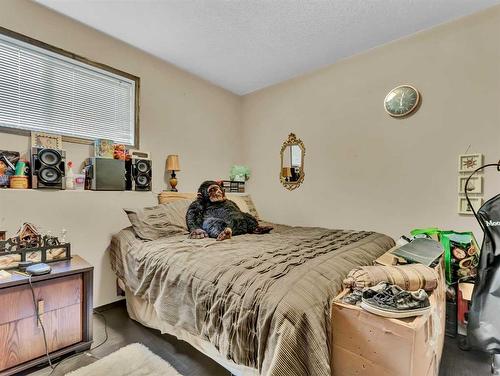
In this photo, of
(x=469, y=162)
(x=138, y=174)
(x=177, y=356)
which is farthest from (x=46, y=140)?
(x=469, y=162)

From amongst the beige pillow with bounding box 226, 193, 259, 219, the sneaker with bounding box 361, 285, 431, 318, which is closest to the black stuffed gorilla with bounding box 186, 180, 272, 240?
the beige pillow with bounding box 226, 193, 259, 219

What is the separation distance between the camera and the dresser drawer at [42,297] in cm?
140

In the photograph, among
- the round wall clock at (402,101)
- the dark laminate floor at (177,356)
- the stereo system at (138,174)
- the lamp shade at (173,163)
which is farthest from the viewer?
the lamp shade at (173,163)

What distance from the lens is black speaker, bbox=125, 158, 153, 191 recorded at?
2.56 m

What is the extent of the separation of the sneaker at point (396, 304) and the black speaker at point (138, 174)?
91.2 inches

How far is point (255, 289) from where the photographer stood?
1.14m

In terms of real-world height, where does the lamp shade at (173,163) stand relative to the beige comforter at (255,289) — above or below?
above

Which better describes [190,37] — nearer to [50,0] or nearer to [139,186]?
[50,0]

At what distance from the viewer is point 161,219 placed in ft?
7.67

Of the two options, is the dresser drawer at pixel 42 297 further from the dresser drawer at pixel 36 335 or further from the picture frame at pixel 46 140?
the picture frame at pixel 46 140

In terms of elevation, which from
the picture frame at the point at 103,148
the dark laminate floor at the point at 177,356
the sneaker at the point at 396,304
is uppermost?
the picture frame at the point at 103,148

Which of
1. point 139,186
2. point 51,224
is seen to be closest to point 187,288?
point 51,224

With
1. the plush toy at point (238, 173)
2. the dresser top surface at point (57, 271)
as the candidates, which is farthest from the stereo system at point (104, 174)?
the plush toy at point (238, 173)

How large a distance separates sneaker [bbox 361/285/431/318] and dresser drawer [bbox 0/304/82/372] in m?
1.77
